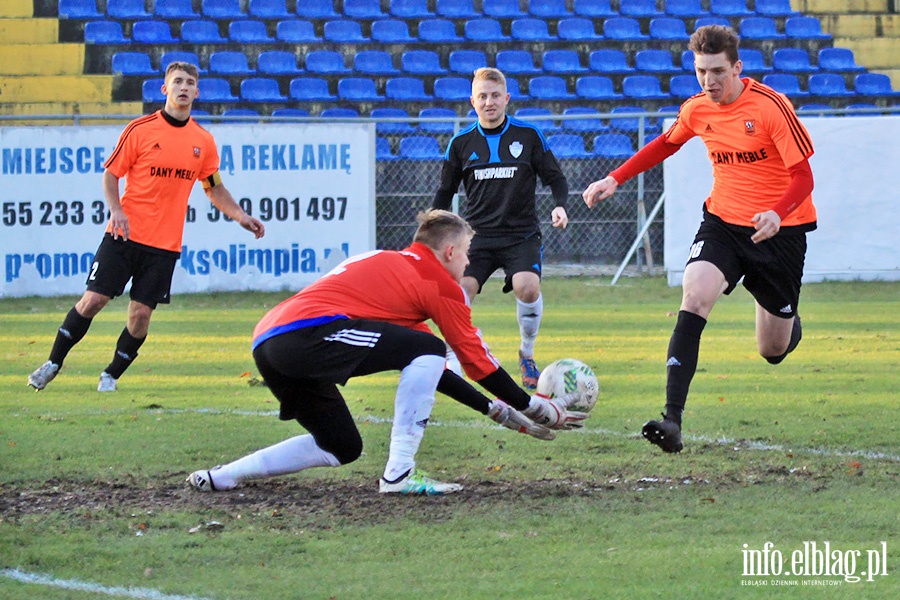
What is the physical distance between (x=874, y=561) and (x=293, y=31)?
18493mm

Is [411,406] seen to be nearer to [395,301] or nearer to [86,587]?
[395,301]

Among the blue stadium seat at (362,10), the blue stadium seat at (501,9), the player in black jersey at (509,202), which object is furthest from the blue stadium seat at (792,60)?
the player in black jersey at (509,202)

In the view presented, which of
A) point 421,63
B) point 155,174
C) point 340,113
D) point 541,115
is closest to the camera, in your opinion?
point 155,174

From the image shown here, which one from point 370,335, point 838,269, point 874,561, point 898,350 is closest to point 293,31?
point 838,269

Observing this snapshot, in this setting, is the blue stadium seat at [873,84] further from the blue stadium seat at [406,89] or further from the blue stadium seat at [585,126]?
the blue stadium seat at [406,89]

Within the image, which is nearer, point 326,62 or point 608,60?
point 326,62

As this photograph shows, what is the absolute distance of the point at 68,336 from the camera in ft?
28.1

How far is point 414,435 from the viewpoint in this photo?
529 centimetres

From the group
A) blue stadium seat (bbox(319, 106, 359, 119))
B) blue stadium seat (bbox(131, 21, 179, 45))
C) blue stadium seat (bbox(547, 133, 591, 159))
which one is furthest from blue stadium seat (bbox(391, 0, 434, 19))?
blue stadium seat (bbox(547, 133, 591, 159))

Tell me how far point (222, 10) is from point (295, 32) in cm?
140

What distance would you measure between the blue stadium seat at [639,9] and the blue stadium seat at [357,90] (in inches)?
207

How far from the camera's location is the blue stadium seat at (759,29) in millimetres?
22344

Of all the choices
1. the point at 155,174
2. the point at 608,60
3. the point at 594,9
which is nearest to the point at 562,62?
the point at 608,60

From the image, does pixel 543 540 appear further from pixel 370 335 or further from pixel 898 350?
pixel 898 350
